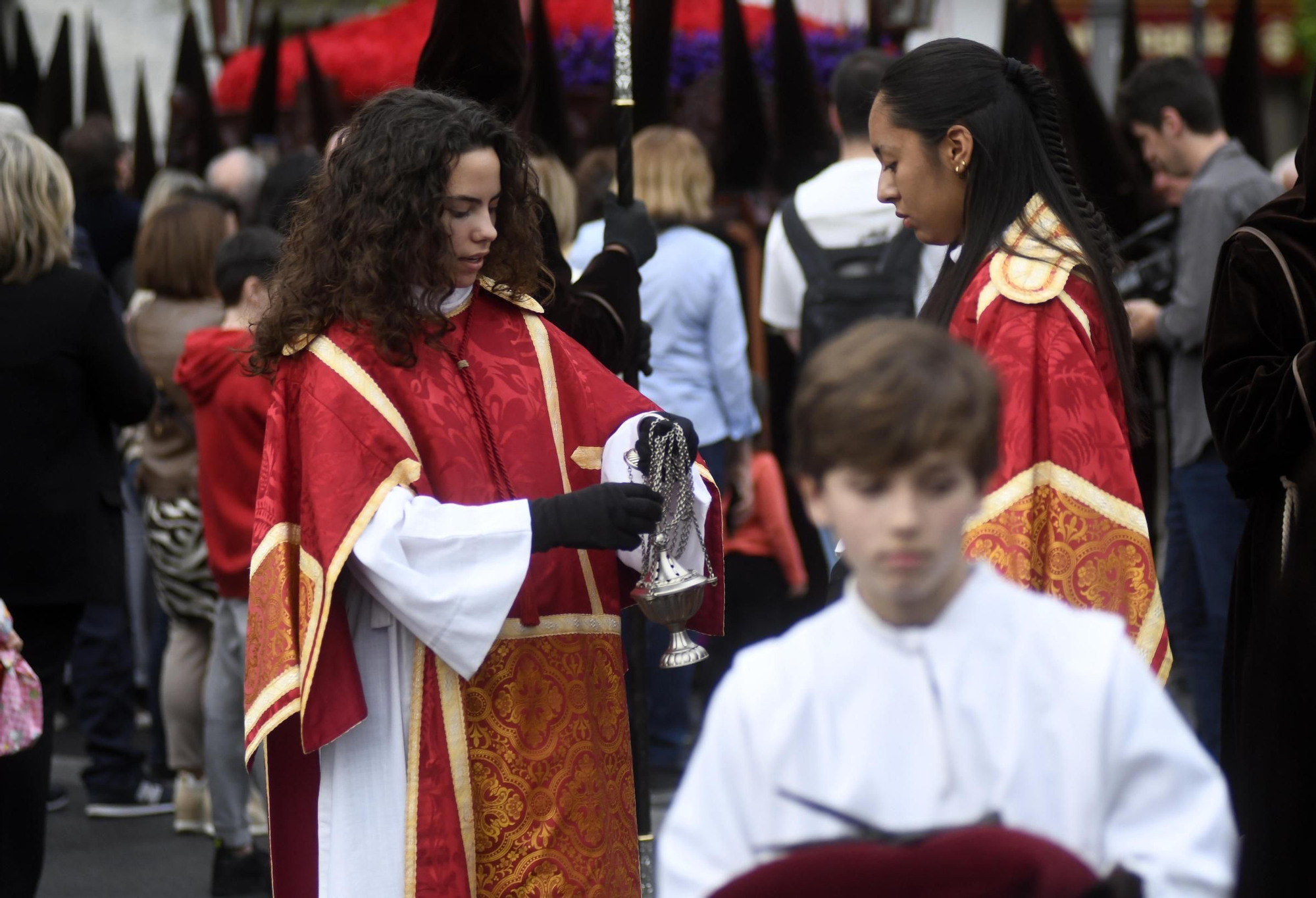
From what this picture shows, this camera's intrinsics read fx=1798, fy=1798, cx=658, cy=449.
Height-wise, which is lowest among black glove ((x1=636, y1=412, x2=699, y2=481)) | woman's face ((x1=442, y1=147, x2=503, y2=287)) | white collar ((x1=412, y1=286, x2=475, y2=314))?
black glove ((x1=636, y1=412, x2=699, y2=481))

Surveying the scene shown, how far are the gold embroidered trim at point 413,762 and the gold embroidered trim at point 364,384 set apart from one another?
347 mm

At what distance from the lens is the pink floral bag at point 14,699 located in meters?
3.74

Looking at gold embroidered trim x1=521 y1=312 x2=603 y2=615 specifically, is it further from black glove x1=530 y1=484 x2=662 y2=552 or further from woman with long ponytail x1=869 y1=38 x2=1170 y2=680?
woman with long ponytail x1=869 y1=38 x2=1170 y2=680

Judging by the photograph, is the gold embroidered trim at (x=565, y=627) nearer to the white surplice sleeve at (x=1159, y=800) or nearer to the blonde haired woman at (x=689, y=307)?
the white surplice sleeve at (x=1159, y=800)

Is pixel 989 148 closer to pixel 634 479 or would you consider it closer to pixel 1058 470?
pixel 1058 470

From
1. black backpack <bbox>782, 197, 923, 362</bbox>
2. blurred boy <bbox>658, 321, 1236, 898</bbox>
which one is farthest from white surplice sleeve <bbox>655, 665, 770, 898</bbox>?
black backpack <bbox>782, 197, 923, 362</bbox>

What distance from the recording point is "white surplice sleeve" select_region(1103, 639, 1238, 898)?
71.4 inches

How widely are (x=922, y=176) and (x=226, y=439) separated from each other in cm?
246

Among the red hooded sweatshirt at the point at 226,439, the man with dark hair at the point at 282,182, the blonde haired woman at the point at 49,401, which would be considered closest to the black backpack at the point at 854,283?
the man with dark hair at the point at 282,182

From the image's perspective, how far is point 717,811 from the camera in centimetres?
187

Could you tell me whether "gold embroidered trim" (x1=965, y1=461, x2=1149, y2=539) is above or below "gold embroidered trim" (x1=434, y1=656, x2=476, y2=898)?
above

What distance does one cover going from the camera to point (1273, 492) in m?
3.24

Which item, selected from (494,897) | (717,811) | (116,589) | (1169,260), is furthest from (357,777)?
(1169,260)

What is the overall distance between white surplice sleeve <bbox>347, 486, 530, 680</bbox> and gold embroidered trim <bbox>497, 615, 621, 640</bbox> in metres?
0.10
